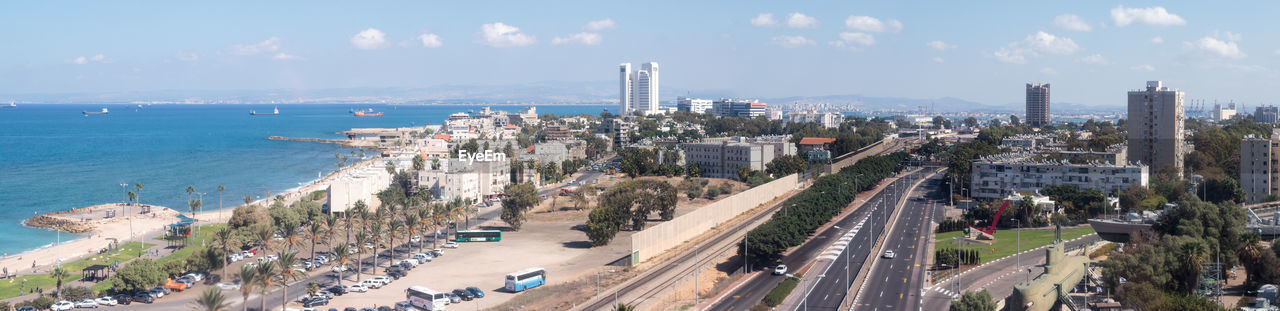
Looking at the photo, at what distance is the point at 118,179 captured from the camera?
319 ft

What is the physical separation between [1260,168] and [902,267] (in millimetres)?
37552

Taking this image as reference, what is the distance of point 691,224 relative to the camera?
53.2m

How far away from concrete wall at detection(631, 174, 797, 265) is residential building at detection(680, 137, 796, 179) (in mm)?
15196

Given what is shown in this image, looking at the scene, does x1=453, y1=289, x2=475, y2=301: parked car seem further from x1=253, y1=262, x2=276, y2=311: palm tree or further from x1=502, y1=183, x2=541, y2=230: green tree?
x1=502, y1=183, x2=541, y2=230: green tree

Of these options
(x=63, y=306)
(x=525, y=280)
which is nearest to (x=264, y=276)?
(x=63, y=306)

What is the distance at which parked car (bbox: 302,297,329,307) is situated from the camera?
118ft

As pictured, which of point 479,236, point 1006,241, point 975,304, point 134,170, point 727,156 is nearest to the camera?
point 975,304

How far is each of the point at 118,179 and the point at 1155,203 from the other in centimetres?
10128

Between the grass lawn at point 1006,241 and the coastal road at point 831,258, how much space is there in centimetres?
418

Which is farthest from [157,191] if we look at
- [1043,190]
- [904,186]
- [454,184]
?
[1043,190]

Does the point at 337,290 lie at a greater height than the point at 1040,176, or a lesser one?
lesser

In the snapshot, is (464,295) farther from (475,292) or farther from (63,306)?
(63,306)

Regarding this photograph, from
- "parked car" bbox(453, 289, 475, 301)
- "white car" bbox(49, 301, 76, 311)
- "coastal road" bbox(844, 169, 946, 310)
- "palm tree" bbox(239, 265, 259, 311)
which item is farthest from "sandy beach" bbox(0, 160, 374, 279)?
"coastal road" bbox(844, 169, 946, 310)

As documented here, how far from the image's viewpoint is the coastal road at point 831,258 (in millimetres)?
36688
